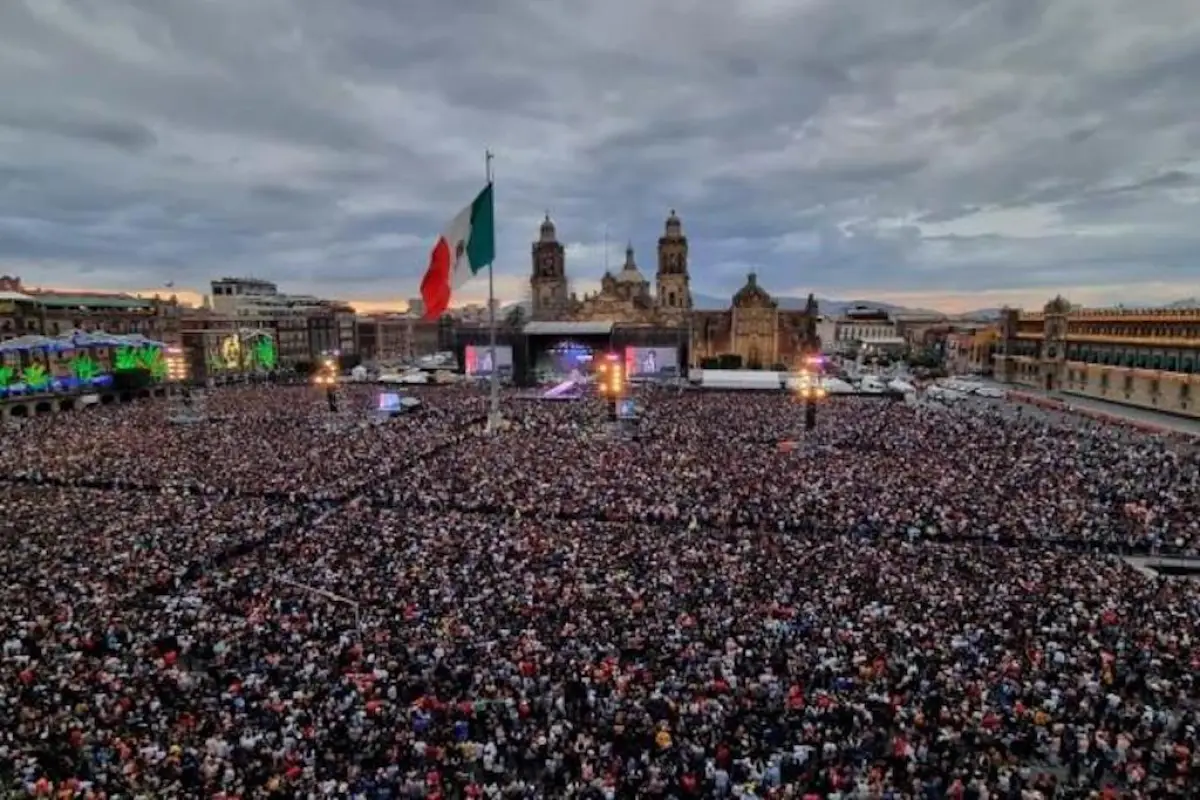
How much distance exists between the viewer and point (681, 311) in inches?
3612

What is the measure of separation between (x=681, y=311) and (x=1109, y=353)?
4557 cm

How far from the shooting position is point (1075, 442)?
3322 centimetres

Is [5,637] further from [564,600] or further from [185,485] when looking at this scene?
[185,485]

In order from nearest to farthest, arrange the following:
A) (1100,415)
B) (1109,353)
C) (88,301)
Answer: (1100,415) < (1109,353) < (88,301)

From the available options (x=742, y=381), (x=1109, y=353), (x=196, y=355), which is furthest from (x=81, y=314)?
(x=1109, y=353)

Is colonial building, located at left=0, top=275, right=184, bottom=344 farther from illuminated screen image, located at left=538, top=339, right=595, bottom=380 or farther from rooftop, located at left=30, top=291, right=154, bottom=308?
illuminated screen image, located at left=538, top=339, right=595, bottom=380

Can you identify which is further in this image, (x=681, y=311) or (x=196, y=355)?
(x=681, y=311)

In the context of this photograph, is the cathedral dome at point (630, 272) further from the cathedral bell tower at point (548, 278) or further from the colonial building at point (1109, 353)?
the colonial building at point (1109, 353)

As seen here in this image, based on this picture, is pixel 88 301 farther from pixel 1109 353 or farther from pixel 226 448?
pixel 1109 353

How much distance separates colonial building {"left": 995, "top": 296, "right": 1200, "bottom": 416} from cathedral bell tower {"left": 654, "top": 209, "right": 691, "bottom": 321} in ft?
A: 119

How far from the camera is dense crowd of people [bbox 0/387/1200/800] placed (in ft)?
34.0

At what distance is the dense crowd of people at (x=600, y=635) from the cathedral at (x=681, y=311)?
6038 cm

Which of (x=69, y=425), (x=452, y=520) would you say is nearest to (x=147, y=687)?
(x=452, y=520)

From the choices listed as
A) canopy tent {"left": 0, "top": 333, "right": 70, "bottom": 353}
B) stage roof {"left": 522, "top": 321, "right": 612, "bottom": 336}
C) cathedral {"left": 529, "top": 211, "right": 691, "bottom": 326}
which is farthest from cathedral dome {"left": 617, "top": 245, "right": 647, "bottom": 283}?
canopy tent {"left": 0, "top": 333, "right": 70, "bottom": 353}
